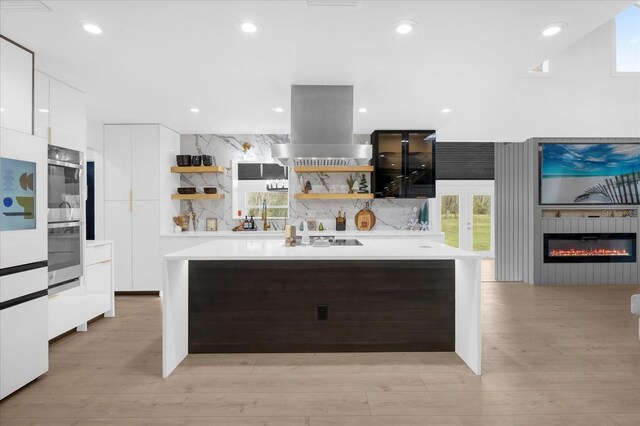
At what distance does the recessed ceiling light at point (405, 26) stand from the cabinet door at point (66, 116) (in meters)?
3.07

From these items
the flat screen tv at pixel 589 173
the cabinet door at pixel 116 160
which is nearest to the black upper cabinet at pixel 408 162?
the flat screen tv at pixel 589 173

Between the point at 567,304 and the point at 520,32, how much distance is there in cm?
365

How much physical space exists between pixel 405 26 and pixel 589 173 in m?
5.11

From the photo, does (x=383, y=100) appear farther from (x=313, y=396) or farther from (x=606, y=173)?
(x=606, y=173)

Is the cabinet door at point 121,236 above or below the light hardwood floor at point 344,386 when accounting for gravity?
above

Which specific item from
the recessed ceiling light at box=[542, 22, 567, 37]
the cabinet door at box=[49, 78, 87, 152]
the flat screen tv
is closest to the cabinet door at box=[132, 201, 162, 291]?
the cabinet door at box=[49, 78, 87, 152]

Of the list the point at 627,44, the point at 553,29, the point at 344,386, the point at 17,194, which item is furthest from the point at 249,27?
the point at 627,44

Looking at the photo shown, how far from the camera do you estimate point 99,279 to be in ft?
13.5

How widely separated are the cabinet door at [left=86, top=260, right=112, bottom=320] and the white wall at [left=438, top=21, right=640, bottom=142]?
16.4 feet

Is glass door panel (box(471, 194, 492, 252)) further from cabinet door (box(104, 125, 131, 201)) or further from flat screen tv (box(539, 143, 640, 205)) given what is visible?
cabinet door (box(104, 125, 131, 201))

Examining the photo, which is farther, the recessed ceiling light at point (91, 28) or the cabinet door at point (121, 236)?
the cabinet door at point (121, 236)

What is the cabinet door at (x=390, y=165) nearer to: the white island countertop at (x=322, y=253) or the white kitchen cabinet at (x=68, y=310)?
the white island countertop at (x=322, y=253)

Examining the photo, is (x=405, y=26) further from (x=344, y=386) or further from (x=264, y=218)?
(x=264, y=218)

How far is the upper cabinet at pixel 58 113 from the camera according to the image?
3.24m
